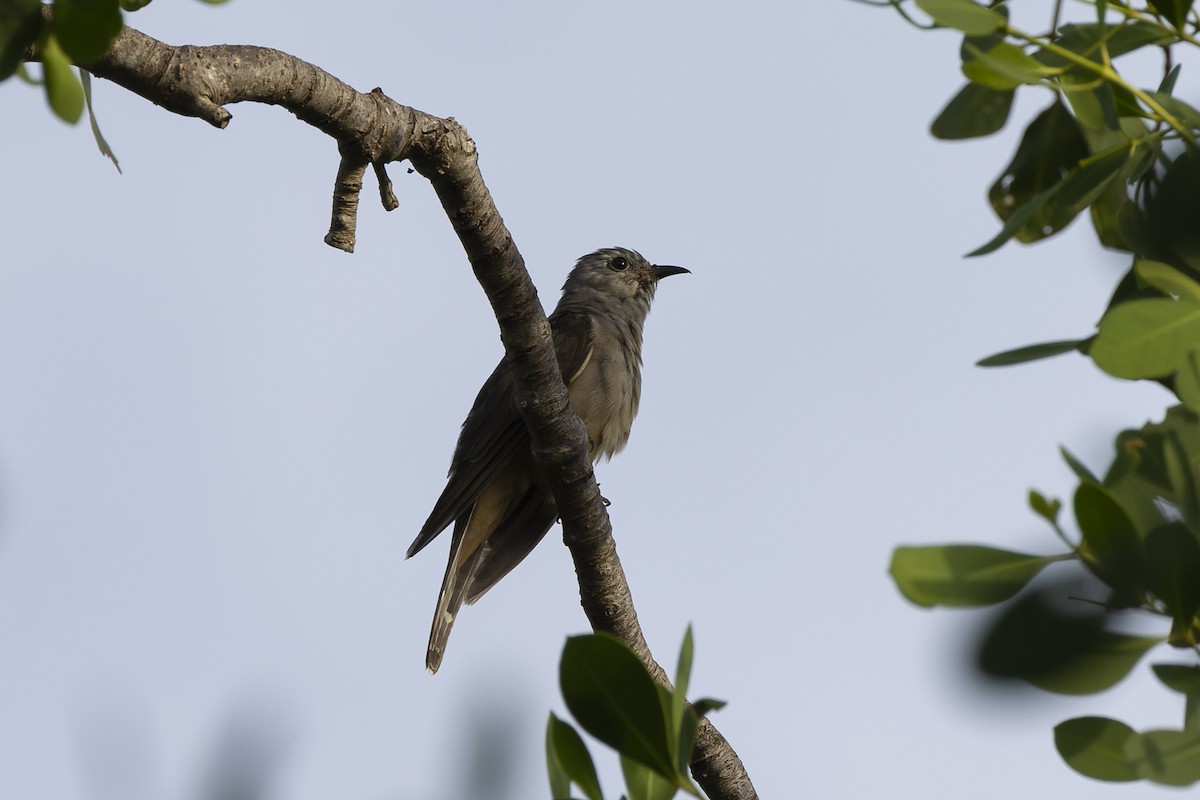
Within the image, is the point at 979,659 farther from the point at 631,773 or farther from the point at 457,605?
the point at 457,605

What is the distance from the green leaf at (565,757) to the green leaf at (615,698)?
53 mm

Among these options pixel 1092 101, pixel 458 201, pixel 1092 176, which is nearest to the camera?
pixel 1092 101

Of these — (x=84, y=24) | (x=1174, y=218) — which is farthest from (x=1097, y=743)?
(x=84, y=24)

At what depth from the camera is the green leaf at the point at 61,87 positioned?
1.39 meters

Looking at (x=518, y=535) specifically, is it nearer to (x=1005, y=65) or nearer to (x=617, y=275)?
(x=617, y=275)

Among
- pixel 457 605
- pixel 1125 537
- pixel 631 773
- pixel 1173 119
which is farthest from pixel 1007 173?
pixel 457 605

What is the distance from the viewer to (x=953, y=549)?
3.86ft

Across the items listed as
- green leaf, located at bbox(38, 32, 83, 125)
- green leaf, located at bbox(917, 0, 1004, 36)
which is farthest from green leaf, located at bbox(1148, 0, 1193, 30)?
green leaf, located at bbox(38, 32, 83, 125)

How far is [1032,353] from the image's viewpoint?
4.53 ft

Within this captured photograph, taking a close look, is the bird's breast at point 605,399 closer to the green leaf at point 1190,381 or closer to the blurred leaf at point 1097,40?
the blurred leaf at point 1097,40

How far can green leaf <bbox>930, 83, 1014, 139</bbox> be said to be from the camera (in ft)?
6.08

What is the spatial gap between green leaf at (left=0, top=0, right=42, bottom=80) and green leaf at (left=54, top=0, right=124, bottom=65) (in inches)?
0.9

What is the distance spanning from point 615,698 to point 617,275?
7.01 meters

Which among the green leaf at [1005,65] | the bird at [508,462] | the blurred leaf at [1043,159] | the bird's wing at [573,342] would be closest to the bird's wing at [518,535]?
the bird at [508,462]
